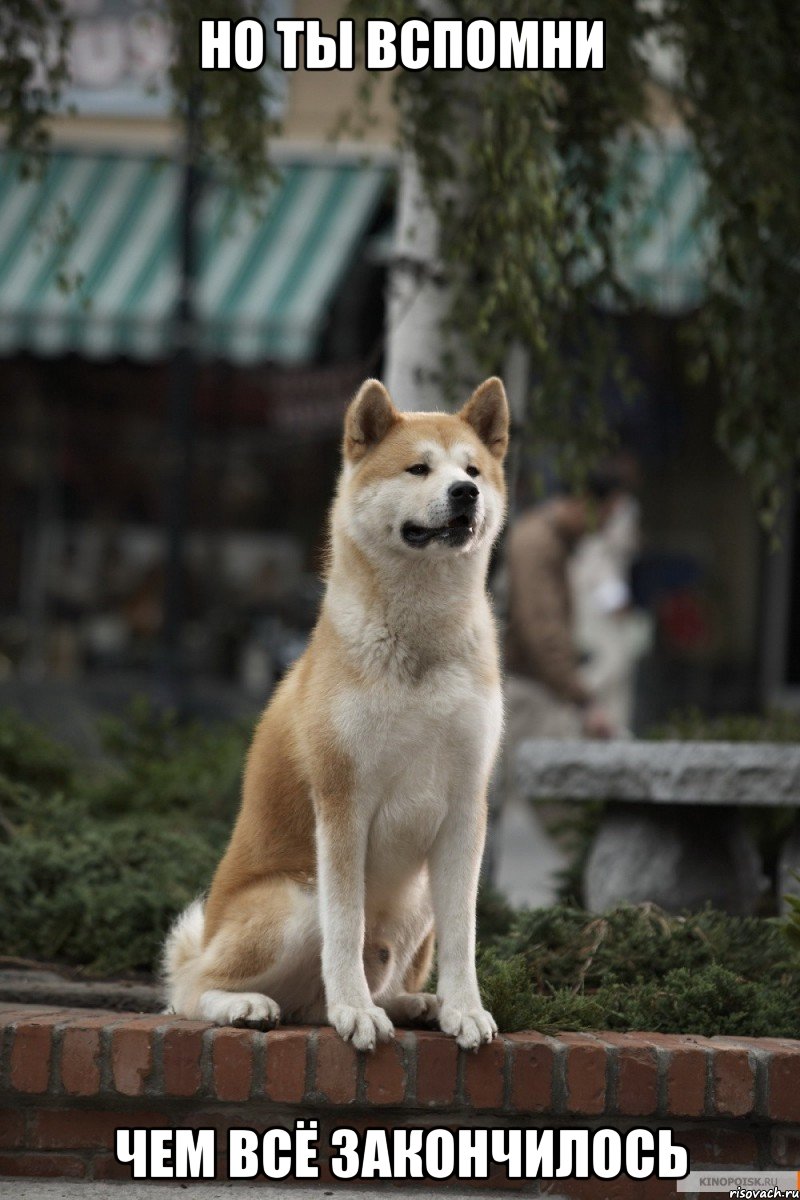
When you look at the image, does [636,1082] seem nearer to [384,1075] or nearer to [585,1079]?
[585,1079]

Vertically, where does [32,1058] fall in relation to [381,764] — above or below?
below

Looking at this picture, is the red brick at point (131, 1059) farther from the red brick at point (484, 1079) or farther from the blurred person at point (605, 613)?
the blurred person at point (605, 613)

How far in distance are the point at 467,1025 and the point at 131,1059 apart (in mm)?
751

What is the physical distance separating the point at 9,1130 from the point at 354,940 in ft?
3.09

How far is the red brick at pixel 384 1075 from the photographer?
339 cm

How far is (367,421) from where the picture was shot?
11.3 ft

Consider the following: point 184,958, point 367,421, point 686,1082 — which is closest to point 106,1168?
point 184,958

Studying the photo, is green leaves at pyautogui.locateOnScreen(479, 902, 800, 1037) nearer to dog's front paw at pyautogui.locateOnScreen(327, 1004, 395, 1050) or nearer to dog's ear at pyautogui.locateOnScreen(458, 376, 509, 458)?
dog's front paw at pyautogui.locateOnScreen(327, 1004, 395, 1050)

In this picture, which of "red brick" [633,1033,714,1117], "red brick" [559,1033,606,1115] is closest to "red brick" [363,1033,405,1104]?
"red brick" [559,1033,606,1115]

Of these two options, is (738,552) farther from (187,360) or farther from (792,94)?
(792,94)

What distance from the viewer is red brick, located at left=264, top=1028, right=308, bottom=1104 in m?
3.39

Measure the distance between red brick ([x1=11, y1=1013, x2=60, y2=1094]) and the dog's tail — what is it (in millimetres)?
341

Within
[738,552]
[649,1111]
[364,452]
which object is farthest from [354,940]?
[738,552]

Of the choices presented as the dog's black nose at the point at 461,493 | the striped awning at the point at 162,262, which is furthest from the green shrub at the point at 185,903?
the striped awning at the point at 162,262
